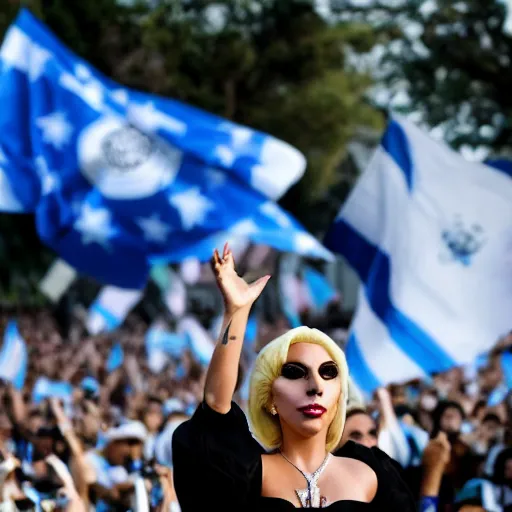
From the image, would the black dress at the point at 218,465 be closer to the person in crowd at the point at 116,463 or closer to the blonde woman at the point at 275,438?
the blonde woman at the point at 275,438

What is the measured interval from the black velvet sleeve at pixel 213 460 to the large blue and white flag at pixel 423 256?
22.5 ft

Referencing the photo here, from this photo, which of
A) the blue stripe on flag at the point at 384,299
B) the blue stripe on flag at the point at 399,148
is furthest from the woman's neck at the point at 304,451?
the blue stripe on flag at the point at 399,148

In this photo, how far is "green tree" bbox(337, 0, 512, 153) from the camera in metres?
21.9

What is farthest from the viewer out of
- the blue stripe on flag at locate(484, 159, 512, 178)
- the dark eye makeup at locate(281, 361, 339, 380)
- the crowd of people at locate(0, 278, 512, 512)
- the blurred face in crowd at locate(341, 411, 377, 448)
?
the blue stripe on flag at locate(484, 159, 512, 178)

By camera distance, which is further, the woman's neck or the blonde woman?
the woman's neck

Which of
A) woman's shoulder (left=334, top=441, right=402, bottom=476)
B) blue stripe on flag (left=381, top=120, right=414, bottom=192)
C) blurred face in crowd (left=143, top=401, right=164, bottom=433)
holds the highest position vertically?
woman's shoulder (left=334, top=441, right=402, bottom=476)

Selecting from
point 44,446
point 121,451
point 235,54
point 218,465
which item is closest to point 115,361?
point 121,451

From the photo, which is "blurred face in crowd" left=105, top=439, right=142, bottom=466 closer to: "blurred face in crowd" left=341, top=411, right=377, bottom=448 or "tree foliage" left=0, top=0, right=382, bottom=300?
"blurred face in crowd" left=341, top=411, right=377, bottom=448

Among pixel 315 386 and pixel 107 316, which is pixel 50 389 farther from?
pixel 315 386

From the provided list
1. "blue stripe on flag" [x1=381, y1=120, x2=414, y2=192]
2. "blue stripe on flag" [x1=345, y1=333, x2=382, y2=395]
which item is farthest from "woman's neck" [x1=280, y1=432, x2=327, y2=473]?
"blue stripe on flag" [x1=381, y1=120, x2=414, y2=192]

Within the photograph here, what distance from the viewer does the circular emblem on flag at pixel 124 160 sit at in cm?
1298

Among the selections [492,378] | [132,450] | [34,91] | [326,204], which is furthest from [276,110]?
[132,450]

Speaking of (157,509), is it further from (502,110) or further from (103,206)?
(502,110)

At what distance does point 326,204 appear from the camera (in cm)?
4362
